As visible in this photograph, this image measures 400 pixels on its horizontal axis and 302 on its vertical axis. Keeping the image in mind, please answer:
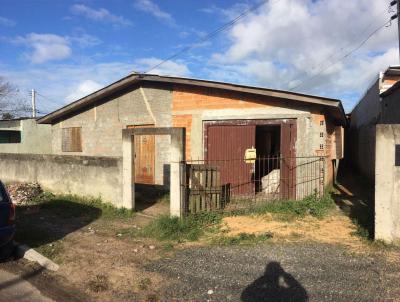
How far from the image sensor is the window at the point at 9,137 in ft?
88.2

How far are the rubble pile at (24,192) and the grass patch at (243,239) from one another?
6.65 metres

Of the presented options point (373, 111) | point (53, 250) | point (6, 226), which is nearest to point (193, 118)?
point (53, 250)

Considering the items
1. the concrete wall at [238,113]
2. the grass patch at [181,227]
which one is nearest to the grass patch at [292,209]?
the grass patch at [181,227]

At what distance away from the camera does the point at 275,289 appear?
16.9 ft

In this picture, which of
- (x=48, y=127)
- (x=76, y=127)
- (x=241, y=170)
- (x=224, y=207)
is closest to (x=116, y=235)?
(x=224, y=207)

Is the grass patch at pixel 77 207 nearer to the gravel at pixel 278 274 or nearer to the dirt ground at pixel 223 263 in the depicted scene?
the dirt ground at pixel 223 263

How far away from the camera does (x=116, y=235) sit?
8164 mm

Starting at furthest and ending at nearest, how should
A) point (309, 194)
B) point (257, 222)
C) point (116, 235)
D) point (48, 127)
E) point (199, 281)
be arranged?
point (48, 127) < point (309, 194) < point (257, 222) < point (116, 235) < point (199, 281)

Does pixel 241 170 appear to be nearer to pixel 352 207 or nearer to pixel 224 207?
pixel 224 207

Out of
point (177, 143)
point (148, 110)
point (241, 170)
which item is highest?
point (148, 110)

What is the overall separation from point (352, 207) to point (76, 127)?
9.84m

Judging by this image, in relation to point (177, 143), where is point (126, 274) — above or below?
below

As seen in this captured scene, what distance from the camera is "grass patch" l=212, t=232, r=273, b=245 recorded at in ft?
23.9

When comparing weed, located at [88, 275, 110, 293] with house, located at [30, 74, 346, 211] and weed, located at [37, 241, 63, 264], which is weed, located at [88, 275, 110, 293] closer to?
weed, located at [37, 241, 63, 264]
